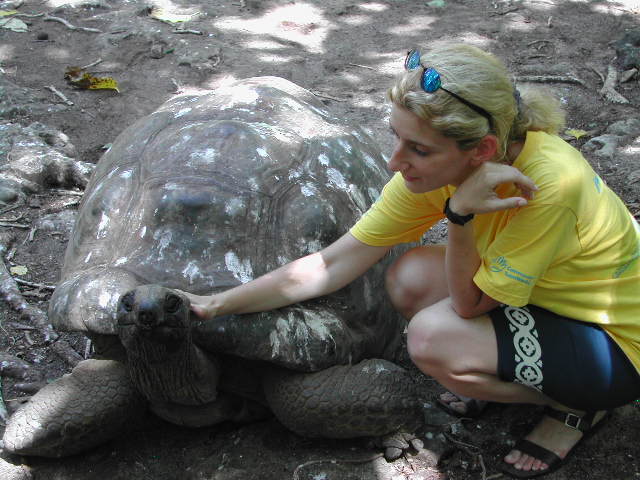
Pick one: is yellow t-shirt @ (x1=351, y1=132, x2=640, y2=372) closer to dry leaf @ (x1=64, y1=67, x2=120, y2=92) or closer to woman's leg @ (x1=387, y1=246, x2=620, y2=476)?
woman's leg @ (x1=387, y1=246, x2=620, y2=476)

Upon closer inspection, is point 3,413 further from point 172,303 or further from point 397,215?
point 397,215

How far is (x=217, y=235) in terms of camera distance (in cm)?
216

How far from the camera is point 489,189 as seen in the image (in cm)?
167

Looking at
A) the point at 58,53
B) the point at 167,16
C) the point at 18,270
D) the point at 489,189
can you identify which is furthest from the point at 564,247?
the point at 167,16

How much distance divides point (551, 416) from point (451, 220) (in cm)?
78

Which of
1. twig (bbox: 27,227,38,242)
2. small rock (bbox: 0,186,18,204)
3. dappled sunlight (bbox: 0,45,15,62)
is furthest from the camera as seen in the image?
dappled sunlight (bbox: 0,45,15,62)

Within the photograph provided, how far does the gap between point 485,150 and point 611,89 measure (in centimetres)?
302

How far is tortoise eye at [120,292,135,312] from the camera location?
1.87 metres

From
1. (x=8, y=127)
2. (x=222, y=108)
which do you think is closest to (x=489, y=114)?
(x=222, y=108)

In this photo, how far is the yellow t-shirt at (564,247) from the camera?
1.73m

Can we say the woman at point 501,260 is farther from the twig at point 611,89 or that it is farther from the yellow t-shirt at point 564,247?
the twig at point 611,89

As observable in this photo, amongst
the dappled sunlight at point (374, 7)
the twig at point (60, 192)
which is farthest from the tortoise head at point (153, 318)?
the dappled sunlight at point (374, 7)

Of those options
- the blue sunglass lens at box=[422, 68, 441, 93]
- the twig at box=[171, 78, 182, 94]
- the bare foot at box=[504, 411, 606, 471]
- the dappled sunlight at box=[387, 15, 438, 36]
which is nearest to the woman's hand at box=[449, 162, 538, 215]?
the blue sunglass lens at box=[422, 68, 441, 93]

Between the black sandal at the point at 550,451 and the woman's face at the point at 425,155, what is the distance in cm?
83
